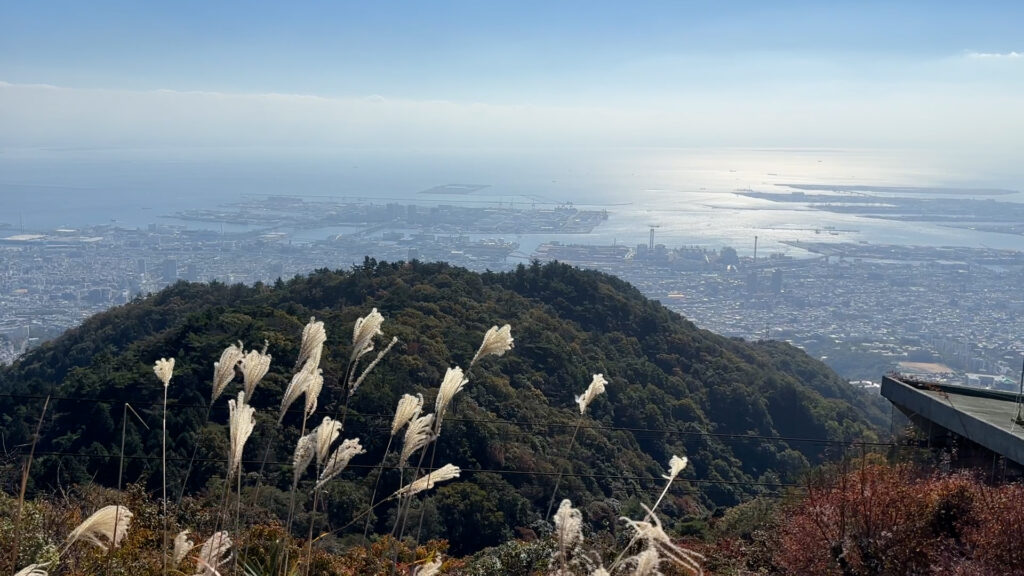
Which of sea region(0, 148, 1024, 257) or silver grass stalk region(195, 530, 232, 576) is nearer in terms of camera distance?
silver grass stalk region(195, 530, 232, 576)

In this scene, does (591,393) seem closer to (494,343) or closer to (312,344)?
(494,343)

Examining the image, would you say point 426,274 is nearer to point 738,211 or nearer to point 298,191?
point 738,211

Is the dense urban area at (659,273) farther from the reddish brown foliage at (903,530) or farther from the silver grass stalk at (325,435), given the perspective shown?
the silver grass stalk at (325,435)

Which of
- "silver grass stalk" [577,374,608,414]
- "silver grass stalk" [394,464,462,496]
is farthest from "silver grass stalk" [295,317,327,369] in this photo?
"silver grass stalk" [577,374,608,414]

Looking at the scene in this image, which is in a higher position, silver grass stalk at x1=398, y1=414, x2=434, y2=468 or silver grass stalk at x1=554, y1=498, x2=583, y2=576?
silver grass stalk at x1=554, y1=498, x2=583, y2=576

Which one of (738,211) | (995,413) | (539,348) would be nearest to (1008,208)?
(738,211)

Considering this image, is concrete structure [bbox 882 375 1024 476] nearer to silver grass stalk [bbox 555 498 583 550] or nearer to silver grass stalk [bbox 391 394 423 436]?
silver grass stalk [bbox 391 394 423 436]

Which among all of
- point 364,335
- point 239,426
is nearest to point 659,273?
point 364,335
